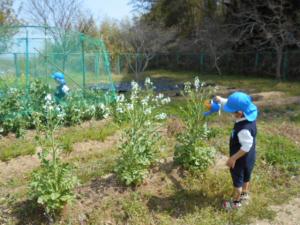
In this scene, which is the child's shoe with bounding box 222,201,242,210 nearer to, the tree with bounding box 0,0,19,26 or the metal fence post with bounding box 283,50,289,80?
the metal fence post with bounding box 283,50,289,80

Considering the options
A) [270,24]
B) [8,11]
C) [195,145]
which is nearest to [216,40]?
[270,24]

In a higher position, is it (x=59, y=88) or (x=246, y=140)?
(x=59, y=88)

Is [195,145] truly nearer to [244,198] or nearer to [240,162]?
[240,162]

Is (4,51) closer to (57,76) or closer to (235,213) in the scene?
(57,76)

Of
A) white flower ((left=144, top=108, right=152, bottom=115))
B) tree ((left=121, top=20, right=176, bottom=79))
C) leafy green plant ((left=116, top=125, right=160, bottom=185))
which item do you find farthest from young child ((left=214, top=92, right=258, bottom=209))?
tree ((left=121, top=20, right=176, bottom=79))

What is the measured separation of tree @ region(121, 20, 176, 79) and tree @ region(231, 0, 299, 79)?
7.61 m

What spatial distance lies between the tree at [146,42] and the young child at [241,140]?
909 inches

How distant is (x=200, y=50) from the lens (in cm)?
2773

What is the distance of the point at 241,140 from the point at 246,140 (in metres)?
0.06

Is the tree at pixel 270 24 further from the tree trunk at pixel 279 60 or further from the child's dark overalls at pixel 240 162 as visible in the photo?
the child's dark overalls at pixel 240 162

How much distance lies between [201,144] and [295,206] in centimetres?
132

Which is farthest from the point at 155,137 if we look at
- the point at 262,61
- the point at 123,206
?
the point at 262,61

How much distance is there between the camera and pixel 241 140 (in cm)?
415

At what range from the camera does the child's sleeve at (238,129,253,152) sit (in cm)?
411
